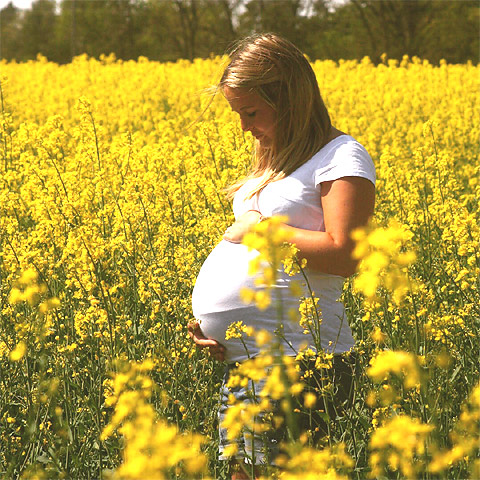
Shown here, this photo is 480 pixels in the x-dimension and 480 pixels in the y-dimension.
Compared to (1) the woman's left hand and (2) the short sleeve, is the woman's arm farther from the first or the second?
(1) the woman's left hand

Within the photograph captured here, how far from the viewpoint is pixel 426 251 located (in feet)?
12.8

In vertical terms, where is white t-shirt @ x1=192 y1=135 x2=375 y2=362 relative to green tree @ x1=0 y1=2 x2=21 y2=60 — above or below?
below

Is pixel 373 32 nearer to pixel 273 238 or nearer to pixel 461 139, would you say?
pixel 461 139


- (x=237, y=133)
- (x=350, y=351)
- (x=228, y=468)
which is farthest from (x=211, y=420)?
(x=237, y=133)

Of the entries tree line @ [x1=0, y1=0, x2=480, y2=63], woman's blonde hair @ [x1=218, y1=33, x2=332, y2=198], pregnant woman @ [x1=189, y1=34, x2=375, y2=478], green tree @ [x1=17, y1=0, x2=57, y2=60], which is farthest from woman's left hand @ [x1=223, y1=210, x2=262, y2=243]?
green tree @ [x1=17, y1=0, x2=57, y2=60]

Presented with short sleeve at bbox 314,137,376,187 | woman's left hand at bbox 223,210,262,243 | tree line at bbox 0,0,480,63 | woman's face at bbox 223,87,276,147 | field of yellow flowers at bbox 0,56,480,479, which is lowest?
field of yellow flowers at bbox 0,56,480,479

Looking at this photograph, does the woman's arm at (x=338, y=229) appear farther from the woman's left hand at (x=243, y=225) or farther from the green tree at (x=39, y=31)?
the green tree at (x=39, y=31)

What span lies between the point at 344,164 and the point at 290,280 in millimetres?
383

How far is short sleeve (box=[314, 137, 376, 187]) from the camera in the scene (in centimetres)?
219

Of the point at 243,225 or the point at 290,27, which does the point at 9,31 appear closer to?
the point at 290,27

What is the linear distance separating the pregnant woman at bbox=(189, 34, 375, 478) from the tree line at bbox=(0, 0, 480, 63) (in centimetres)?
1776

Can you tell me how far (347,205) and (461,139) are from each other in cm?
551

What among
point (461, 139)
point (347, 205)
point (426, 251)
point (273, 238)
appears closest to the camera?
point (273, 238)

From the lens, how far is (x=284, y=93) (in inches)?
95.0
